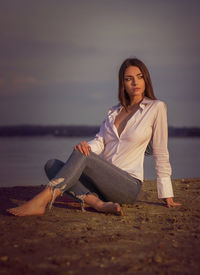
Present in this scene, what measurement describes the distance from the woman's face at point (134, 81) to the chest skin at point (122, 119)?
0.53ft

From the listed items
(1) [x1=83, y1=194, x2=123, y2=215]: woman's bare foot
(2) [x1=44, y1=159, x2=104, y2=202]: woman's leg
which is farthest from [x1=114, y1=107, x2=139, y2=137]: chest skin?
(1) [x1=83, y1=194, x2=123, y2=215]: woman's bare foot

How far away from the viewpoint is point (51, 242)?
7.73 feet

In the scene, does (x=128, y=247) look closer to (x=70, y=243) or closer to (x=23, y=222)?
(x=70, y=243)

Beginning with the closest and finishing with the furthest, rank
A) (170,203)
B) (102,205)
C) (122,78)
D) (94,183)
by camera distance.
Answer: (102,205) → (94,183) → (170,203) → (122,78)

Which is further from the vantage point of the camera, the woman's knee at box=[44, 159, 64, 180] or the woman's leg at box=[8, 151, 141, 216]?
the woman's knee at box=[44, 159, 64, 180]

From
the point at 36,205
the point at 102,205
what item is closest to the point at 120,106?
the point at 102,205

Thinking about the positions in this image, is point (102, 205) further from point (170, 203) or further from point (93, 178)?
point (170, 203)

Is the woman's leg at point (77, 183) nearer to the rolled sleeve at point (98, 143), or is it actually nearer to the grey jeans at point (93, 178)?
the grey jeans at point (93, 178)

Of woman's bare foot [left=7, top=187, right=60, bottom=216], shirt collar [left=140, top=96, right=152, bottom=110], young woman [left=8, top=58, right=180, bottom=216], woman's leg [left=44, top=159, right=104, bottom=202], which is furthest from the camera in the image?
shirt collar [left=140, top=96, right=152, bottom=110]

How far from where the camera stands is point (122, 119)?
3539 millimetres

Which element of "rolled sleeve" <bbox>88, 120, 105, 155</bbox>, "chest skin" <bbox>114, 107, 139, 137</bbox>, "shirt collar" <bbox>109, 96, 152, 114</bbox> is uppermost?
"shirt collar" <bbox>109, 96, 152, 114</bbox>

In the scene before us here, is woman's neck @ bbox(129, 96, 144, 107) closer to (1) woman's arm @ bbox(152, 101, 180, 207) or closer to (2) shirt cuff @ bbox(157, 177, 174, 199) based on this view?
(1) woman's arm @ bbox(152, 101, 180, 207)

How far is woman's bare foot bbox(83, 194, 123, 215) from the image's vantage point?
309 centimetres

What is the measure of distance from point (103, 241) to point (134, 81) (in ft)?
5.41
